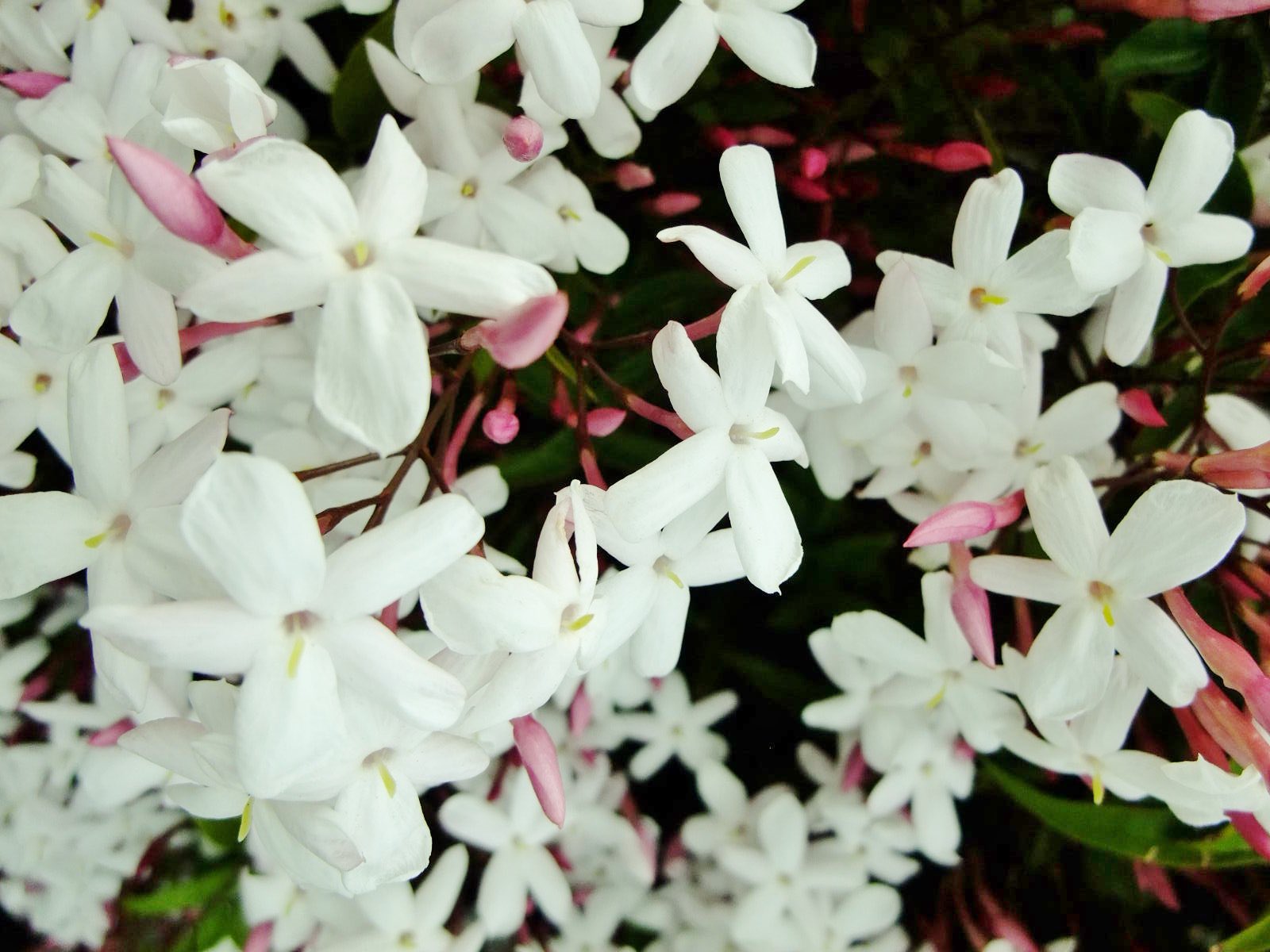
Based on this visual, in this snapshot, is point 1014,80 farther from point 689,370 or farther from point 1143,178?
point 689,370

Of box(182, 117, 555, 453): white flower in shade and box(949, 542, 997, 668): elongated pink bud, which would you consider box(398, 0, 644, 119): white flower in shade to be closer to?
box(182, 117, 555, 453): white flower in shade

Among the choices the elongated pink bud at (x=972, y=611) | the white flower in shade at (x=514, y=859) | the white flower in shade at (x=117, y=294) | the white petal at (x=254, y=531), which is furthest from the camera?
the white flower in shade at (x=514, y=859)

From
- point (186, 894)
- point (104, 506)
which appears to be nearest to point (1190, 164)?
point (104, 506)

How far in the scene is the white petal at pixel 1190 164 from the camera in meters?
0.57

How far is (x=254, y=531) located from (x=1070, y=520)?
1.52 ft

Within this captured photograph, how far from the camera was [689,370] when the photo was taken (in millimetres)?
482

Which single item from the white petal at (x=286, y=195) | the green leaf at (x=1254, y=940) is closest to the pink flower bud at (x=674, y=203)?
the white petal at (x=286, y=195)

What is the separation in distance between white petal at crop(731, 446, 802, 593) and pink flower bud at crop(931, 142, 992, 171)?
0.31 meters

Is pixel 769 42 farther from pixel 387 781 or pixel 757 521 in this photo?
pixel 387 781

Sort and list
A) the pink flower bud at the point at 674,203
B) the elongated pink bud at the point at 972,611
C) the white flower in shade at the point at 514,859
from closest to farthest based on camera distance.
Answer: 1. the elongated pink bud at the point at 972,611
2. the pink flower bud at the point at 674,203
3. the white flower in shade at the point at 514,859

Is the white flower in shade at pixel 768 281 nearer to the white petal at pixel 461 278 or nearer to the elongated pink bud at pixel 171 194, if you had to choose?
the white petal at pixel 461 278

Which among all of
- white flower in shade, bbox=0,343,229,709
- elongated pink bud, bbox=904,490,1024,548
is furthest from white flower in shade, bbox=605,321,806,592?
Answer: white flower in shade, bbox=0,343,229,709

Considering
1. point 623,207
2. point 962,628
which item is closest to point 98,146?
point 623,207

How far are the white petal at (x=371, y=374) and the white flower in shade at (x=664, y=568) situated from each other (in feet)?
0.44
